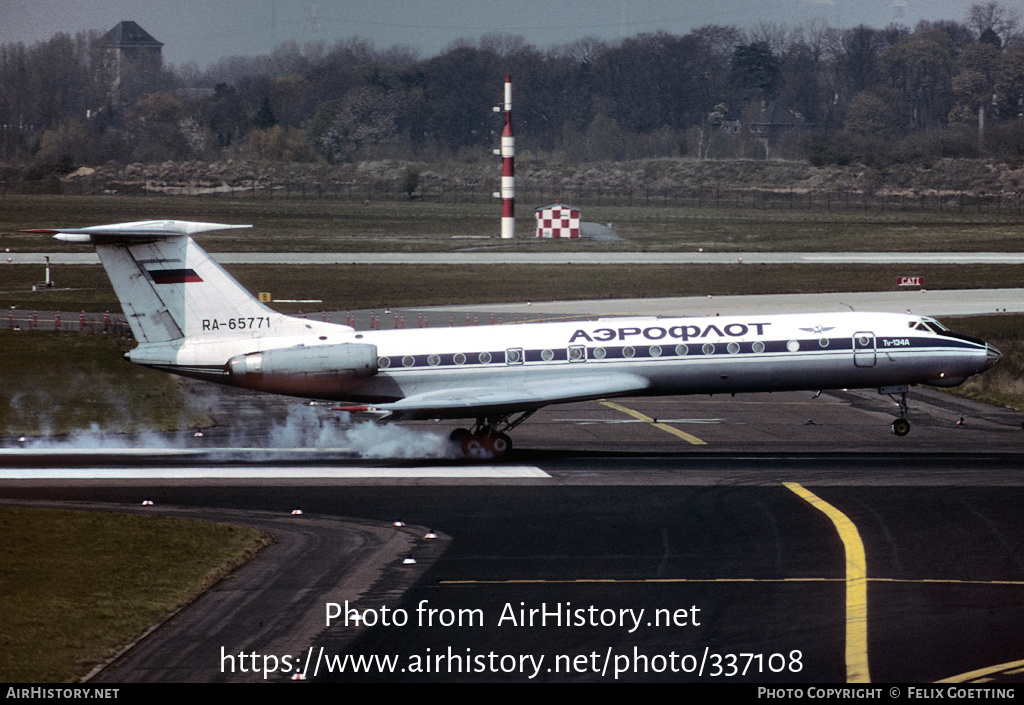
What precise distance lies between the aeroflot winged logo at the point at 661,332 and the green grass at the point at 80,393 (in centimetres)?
1288

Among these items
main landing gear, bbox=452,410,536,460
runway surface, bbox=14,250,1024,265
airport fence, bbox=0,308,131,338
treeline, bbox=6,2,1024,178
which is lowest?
main landing gear, bbox=452,410,536,460

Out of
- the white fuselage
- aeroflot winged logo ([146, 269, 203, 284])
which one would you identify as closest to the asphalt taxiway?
the white fuselage

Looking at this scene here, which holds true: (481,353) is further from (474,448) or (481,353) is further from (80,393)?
(80,393)

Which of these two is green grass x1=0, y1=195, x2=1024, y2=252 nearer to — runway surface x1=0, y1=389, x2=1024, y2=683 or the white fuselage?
the white fuselage

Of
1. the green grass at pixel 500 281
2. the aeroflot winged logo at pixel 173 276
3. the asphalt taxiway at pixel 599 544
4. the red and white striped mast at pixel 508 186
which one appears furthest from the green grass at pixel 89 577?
the red and white striped mast at pixel 508 186

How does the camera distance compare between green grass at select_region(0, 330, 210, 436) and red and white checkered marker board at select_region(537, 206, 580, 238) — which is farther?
red and white checkered marker board at select_region(537, 206, 580, 238)

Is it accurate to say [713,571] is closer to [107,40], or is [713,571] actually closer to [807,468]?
[807,468]

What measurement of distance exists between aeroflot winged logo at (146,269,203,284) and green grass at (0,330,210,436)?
703cm

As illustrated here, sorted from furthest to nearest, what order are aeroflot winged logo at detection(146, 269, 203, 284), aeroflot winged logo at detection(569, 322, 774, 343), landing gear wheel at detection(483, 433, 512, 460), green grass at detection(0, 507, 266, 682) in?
landing gear wheel at detection(483, 433, 512, 460)
aeroflot winged logo at detection(569, 322, 774, 343)
aeroflot winged logo at detection(146, 269, 203, 284)
green grass at detection(0, 507, 266, 682)

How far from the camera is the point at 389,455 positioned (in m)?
30.6

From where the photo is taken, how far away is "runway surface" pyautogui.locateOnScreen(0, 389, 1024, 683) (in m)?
15.5

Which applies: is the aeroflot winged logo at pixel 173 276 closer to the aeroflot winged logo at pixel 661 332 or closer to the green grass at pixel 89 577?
the green grass at pixel 89 577

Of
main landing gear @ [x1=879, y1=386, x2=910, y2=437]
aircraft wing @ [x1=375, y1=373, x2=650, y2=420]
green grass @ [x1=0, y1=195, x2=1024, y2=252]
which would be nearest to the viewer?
aircraft wing @ [x1=375, y1=373, x2=650, y2=420]

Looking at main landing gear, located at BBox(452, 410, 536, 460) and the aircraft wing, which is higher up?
the aircraft wing
